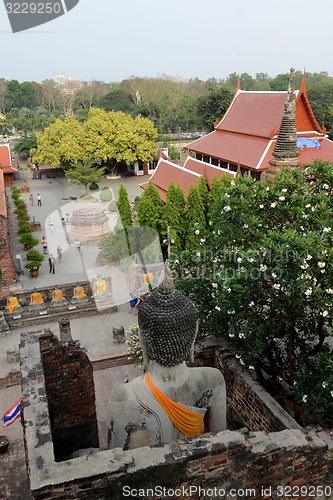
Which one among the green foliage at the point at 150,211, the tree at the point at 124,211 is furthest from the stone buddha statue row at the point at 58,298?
the tree at the point at 124,211

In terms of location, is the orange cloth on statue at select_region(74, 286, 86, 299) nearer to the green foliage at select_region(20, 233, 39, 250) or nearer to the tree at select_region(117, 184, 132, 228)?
the tree at select_region(117, 184, 132, 228)

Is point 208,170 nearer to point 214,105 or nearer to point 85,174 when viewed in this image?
point 85,174

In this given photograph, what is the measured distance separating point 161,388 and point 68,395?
8.95 feet

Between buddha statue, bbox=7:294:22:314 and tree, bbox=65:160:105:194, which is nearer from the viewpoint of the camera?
buddha statue, bbox=7:294:22:314

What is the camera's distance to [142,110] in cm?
6319

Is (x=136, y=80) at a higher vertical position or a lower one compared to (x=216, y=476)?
higher

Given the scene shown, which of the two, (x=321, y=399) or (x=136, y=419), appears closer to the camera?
(x=136, y=419)

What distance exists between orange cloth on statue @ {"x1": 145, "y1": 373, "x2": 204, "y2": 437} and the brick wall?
221 centimetres

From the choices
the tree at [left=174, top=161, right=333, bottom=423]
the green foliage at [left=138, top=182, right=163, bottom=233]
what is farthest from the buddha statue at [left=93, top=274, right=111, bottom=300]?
the tree at [left=174, top=161, right=333, bottom=423]

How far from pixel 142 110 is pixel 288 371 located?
5938 centimetres

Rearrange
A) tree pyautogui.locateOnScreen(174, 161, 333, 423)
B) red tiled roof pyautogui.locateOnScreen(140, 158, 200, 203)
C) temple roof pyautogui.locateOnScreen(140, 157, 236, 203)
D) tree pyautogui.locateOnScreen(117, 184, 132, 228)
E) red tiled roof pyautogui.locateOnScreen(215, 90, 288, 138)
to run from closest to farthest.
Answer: tree pyautogui.locateOnScreen(174, 161, 333, 423) → tree pyautogui.locateOnScreen(117, 184, 132, 228) → temple roof pyautogui.locateOnScreen(140, 157, 236, 203) → red tiled roof pyautogui.locateOnScreen(140, 158, 200, 203) → red tiled roof pyautogui.locateOnScreen(215, 90, 288, 138)

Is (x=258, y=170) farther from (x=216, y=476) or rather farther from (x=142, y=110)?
(x=142, y=110)

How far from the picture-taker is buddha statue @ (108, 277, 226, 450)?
18.5ft

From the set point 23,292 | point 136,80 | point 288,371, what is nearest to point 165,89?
point 136,80
